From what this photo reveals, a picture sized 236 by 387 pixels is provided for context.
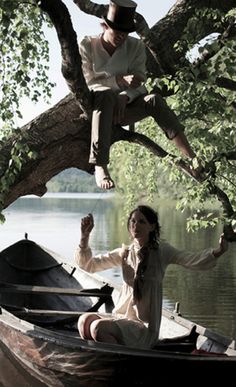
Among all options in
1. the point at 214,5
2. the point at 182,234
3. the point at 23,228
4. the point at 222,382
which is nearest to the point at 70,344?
the point at 222,382

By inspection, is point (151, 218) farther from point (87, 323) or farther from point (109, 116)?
point (109, 116)

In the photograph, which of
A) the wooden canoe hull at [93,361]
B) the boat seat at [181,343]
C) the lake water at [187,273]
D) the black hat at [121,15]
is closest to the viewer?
the wooden canoe hull at [93,361]

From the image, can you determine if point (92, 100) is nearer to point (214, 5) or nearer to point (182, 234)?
point (214, 5)

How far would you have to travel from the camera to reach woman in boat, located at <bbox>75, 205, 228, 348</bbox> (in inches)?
224

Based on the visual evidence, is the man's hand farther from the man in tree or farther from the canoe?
the canoe

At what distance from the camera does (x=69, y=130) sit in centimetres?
752

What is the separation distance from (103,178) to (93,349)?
4.76 feet

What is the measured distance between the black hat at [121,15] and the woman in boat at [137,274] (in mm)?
1807

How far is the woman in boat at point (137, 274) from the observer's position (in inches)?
224

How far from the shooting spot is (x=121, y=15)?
21.6 feet

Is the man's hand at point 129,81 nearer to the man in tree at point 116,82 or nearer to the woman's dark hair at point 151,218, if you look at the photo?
the man in tree at point 116,82

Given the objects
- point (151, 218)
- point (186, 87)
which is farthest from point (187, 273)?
point (151, 218)

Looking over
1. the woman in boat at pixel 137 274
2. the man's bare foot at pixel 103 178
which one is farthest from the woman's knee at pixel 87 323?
the man's bare foot at pixel 103 178

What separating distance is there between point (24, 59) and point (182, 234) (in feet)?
76.1
